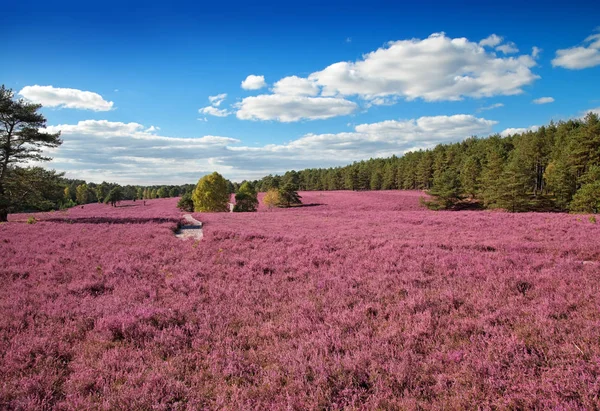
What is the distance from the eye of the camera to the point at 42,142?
26.4m

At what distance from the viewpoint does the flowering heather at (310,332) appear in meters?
3.84

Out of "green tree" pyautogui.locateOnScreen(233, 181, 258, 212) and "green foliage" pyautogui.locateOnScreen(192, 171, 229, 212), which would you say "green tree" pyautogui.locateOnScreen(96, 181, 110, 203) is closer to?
"green tree" pyautogui.locateOnScreen(233, 181, 258, 212)

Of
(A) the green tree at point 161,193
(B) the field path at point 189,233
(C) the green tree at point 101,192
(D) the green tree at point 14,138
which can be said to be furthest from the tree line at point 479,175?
(A) the green tree at point 161,193

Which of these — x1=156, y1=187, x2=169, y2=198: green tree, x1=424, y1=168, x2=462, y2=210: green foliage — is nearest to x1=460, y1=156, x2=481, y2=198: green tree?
x1=424, y1=168, x2=462, y2=210: green foliage

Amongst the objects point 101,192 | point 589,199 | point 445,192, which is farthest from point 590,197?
point 101,192

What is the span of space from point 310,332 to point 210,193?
176 ft

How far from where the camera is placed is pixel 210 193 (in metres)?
56.0

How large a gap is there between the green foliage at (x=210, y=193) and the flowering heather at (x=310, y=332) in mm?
45412

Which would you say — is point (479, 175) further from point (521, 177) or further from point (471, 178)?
point (521, 177)

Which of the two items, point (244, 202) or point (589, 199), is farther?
point (244, 202)

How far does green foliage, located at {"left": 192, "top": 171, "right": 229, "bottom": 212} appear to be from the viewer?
2207 inches

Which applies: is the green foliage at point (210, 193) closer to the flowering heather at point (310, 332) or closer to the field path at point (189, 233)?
the field path at point (189, 233)

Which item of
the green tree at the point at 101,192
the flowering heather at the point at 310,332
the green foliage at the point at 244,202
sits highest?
the green tree at the point at 101,192

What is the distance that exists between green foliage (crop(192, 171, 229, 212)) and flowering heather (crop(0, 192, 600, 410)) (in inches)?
1788
